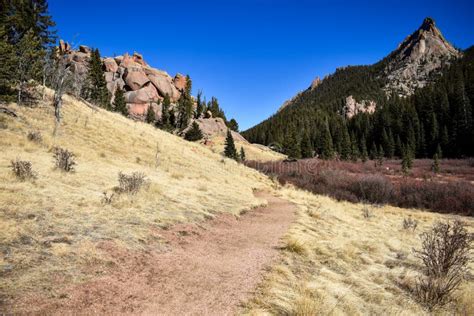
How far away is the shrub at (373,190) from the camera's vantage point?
24.8 meters

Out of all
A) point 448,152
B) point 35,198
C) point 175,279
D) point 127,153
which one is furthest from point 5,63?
point 448,152

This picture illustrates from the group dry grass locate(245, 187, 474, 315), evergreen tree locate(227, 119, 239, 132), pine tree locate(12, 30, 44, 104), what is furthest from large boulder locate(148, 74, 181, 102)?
dry grass locate(245, 187, 474, 315)

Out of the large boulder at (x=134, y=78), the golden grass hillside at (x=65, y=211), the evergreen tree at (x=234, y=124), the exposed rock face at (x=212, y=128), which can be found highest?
the large boulder at (x=134, y=78)

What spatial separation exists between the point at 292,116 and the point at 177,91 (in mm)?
59987

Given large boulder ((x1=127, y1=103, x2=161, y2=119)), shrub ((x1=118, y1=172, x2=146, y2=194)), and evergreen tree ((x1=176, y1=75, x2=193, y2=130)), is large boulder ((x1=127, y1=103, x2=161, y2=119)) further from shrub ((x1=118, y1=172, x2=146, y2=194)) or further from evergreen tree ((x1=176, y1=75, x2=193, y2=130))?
shrub ((x1=118, y1=172, x2=146, y2=194))

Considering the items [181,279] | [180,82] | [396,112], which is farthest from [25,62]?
[396,112]

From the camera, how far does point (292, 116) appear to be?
136000 mm

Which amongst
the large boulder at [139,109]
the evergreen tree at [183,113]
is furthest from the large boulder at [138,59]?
the evergreen tree at [183,113]

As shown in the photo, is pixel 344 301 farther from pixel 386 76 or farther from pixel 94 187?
pixel 386 76

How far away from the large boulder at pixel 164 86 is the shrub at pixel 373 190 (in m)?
79.5

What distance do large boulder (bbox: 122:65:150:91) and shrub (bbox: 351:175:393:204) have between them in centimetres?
8012

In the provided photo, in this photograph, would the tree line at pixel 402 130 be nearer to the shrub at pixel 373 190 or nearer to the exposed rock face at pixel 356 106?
the exposed rock face at pixel 356 106

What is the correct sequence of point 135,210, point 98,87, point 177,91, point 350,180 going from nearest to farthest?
point 135,210 < point 350,180 < point 98,87 < point 177,91

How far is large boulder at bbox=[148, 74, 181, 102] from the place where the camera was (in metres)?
95.6
